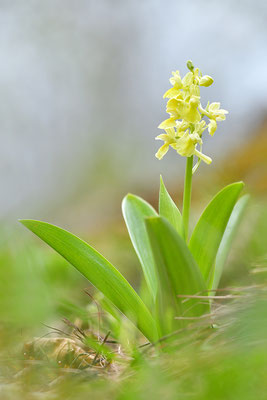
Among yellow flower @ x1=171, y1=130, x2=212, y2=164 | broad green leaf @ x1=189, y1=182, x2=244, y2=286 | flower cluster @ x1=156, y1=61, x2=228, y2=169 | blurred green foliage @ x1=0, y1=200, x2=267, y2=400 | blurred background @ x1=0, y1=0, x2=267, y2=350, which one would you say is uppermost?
blurred background @ x1=0, y1=0, x2=267, y2=350

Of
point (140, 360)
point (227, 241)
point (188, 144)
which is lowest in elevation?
point (140, 360)

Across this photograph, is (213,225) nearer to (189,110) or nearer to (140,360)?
(189,110)

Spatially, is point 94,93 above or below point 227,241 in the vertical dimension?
above

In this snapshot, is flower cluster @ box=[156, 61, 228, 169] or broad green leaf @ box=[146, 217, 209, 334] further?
flower cluster @ box=[156, 61, 228, 169]

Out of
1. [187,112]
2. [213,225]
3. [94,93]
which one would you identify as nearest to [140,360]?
[213,225]

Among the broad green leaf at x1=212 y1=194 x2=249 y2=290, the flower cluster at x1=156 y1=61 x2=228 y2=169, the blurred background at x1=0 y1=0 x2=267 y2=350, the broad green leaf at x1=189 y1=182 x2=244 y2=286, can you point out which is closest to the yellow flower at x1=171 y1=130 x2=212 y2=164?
the flower cluster at x1=156 y1=61 x2=228 y2=169

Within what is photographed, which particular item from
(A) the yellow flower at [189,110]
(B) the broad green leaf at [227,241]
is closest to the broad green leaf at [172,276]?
(B) the broad green leaf at [227,241]

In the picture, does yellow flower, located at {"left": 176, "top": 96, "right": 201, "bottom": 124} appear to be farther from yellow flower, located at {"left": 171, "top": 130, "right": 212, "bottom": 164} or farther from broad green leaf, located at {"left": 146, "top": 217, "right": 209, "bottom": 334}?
broad green leaf, located at {"left": 146, "top": 217, "right": 209, "bottom": 334}

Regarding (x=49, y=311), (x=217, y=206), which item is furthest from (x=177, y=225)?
(x=49, y=311)
